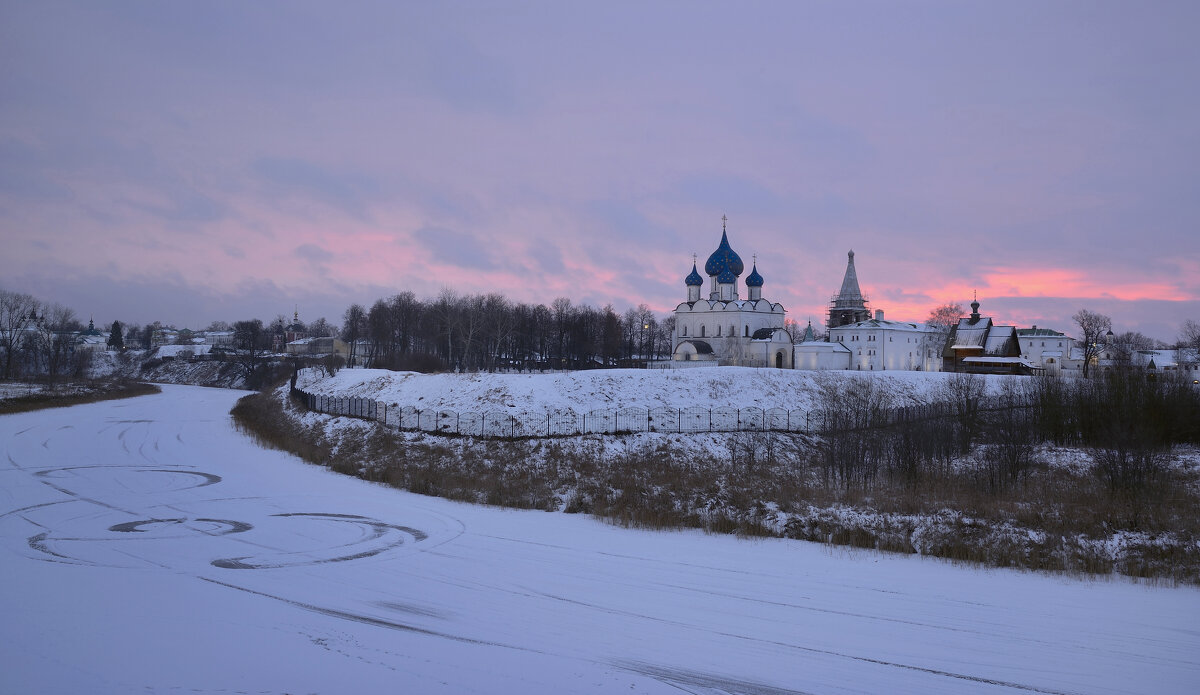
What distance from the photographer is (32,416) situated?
1532 inches

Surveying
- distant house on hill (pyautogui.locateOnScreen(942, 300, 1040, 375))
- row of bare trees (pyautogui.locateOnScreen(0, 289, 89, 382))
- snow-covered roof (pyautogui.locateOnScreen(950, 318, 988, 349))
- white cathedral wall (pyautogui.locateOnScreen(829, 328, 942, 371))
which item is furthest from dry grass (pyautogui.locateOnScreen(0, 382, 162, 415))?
snow-covered roof (pyautogui.locateOnScreen(950, 318, 988, 349))

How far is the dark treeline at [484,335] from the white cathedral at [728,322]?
9.48 m

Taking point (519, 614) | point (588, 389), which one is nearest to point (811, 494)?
point (519, 614)

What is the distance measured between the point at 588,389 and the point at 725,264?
153 feet

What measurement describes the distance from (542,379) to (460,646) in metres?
29.4

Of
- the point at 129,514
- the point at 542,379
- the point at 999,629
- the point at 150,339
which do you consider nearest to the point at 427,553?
the point at 129,514

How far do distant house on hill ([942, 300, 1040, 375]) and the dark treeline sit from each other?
1410 inches

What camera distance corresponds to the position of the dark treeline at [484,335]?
66688 mm

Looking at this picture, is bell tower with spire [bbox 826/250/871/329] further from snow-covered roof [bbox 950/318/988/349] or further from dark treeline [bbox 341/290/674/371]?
dark treeline [bbox 341/290/674/371]

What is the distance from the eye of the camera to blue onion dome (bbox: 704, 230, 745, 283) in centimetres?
7844

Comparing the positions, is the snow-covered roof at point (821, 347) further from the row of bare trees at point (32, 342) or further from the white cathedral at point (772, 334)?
the row of bare trees at point (32, 342)

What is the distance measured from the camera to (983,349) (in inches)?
2815

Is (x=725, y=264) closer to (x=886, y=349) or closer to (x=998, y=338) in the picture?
(x=886, y=349)

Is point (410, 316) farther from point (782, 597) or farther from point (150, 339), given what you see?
point (150, 339)
